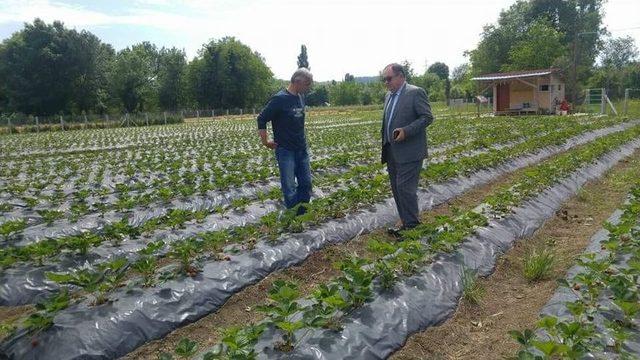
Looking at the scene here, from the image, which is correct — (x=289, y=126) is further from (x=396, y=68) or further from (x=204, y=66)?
(x=204, y=66)

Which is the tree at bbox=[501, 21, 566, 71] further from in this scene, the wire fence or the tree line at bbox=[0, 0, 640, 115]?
the wire fence

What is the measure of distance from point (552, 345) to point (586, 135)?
15284mm

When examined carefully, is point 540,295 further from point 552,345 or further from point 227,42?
point 227,42

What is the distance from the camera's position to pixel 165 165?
424 inches

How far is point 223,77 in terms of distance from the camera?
5766 cm

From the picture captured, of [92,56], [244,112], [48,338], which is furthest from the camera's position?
[244,112]

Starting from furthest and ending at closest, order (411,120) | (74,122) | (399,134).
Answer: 1. (74,122)
2. (411,120)
3. (399,134)

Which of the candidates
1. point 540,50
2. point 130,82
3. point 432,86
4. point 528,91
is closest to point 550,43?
point 540,50

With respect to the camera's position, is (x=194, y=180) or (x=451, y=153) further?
(x=451, y=153)

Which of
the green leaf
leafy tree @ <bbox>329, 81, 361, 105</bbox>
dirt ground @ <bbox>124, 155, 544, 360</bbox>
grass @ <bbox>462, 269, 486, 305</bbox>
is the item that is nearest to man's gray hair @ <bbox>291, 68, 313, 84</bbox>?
dirt ground @ <bbox>124, 155, 544, 360</bbox>

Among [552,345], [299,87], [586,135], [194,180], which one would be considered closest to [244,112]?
[586,135]

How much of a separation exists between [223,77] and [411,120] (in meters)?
54.8

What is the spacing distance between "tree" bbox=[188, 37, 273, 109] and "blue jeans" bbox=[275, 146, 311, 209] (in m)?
53.5

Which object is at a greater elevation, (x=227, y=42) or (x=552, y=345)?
(x=227, y=42)
